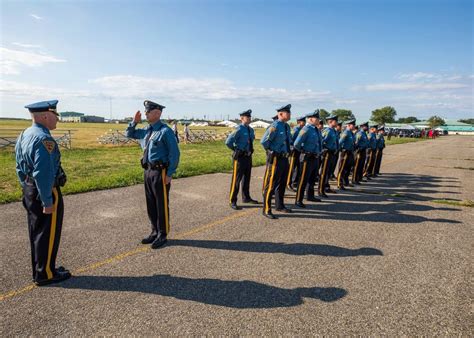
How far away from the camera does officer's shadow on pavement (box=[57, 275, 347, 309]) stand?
10.5 feet

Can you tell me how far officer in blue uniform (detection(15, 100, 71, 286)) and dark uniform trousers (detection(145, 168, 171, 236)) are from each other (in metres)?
1.25

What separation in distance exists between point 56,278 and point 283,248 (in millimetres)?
2963

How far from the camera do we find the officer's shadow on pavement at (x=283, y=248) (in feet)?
14.7

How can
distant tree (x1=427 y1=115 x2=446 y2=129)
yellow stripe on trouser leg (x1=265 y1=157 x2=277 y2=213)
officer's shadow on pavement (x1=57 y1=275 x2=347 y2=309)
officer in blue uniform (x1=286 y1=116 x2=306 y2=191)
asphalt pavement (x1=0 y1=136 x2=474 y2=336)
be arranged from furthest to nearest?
distant tree (x1=427 y1=115 x2=446 y2=129), officer in blue uniform (x1=286 y1=116 x2=306 y2=191), yellow stripe on trouser leg (x1=265 y1=157 x2=277 y2=213), officer's shadow on pavement (x1=57 y1=275 x2=347 y2=309), asphalt pavement (x1=0 y1=136 x2=474 y2=336)

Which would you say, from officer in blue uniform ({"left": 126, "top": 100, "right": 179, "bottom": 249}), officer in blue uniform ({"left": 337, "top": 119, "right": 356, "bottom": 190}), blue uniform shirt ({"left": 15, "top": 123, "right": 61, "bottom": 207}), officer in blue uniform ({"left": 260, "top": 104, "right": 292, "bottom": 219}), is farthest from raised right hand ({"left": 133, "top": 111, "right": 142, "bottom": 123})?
officer in blue uniform ({"left": 337, "top": 119, "right": 356, "bottom": 190})

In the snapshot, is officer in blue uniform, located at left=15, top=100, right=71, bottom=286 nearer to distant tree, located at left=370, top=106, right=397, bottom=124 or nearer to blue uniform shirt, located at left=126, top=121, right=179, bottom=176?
blue uniform shirt, located at left=126, top=121, right=179, bottom=176

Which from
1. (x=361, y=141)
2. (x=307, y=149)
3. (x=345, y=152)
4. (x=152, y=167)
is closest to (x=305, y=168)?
(x=307, y=149)

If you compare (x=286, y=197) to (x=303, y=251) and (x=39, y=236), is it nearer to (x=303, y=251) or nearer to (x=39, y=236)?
(x=303, y=251)

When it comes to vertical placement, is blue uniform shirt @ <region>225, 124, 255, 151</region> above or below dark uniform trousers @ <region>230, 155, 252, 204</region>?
above

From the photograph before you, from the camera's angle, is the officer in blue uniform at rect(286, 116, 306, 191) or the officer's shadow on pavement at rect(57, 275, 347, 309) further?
the officer in blue uniform at rect(286, 116, 306, 191)

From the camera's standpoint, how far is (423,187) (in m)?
10.4

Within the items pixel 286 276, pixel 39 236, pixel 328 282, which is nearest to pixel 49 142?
pixel 39 236

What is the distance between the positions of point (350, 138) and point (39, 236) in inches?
336

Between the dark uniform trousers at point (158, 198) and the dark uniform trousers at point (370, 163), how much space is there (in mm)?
9508
